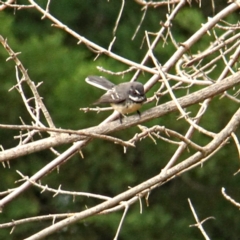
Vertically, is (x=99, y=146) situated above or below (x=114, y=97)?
below

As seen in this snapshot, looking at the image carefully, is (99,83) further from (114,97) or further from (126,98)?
(126,98)

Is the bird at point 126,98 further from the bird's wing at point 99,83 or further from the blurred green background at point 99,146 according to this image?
the blurred green background at point 99,146

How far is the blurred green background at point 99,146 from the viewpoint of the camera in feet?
19.4

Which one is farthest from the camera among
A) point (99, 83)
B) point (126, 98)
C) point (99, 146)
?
point (99, 146)

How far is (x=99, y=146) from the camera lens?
6410mm

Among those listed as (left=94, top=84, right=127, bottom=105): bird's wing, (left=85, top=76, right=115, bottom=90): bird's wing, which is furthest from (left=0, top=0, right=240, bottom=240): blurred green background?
(left=94, top=84, right=127, bottom=105): bird's wing

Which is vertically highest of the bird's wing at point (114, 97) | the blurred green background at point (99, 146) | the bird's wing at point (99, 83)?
the bird's wing at point (114, 97)

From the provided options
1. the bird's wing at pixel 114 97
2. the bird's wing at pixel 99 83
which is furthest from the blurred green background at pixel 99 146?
the bird's wing at pixel 114 97

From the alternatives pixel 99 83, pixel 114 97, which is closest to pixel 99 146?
pixel 99 83

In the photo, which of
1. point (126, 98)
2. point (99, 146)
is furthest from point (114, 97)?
point (99, 146)

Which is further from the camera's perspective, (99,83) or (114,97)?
(99,83)

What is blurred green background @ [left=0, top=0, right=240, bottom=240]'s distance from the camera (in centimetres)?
593

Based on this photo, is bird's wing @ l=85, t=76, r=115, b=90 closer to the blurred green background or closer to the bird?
the bird

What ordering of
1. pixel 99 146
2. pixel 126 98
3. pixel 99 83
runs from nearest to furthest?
pixel 126 98, pixel 99 83, pixel 99 146
